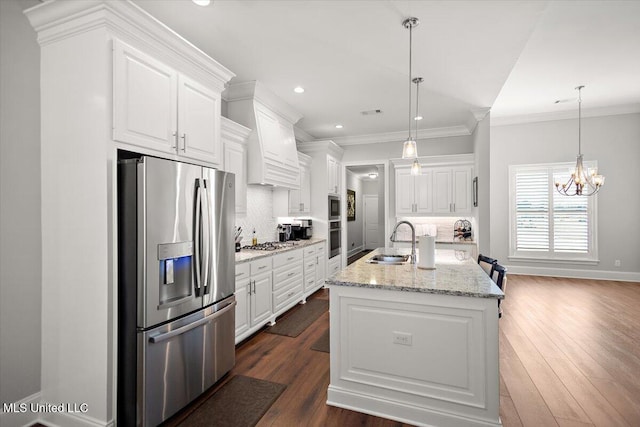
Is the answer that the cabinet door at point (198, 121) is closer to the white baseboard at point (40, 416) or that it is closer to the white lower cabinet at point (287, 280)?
the white lower cabinet at point (287, 280)

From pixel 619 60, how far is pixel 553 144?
8.48 ft

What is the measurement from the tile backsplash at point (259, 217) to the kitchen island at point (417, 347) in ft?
7.43

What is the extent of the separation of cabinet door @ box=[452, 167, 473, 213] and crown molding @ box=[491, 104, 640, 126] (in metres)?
1.73

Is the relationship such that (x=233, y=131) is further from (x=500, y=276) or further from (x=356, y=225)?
(x=356, y=225)

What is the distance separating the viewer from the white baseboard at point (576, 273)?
5734mm

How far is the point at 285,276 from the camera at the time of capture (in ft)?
13.2

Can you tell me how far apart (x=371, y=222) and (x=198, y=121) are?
868 centimetres

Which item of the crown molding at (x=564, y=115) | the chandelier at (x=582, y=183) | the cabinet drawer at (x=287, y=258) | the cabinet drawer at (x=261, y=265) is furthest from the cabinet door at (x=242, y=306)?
the crown molding at (x=564, y=115)

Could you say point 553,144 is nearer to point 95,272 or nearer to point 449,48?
point 449,48

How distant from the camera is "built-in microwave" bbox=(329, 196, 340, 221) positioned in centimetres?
562

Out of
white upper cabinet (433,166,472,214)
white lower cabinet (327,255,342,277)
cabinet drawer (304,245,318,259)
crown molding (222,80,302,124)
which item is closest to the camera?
crown molding (222,80,302,124)

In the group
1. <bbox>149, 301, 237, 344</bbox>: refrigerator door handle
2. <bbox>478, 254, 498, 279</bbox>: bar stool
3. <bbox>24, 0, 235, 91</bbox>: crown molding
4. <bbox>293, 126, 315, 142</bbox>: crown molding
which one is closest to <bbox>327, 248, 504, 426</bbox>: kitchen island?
<bbox>478, 254, 498, 279</bbox>: bar stool

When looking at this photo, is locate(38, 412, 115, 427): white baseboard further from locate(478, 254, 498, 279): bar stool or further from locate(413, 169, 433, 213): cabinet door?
locate(413, 169, 433, 213): cabinet door

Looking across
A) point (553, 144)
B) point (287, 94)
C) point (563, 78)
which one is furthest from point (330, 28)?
point (553, 144)
